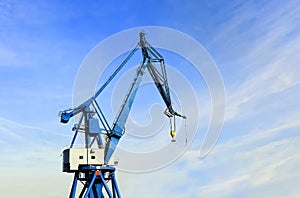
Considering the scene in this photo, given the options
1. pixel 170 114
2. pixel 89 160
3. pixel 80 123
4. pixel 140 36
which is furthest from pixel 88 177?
pixel 140 36

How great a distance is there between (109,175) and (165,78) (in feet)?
46.4

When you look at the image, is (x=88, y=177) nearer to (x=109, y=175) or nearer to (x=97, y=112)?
(x=109, y=175)

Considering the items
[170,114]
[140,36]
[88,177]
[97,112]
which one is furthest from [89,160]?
[140,36]

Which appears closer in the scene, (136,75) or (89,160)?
(89,160)

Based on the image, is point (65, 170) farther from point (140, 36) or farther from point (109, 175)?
point (140, 36)

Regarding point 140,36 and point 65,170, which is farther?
point 140,36

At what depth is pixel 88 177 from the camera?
50.7 meters

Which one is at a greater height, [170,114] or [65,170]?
[170,114]

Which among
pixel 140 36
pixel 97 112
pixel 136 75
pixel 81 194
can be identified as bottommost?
pixel 81 194

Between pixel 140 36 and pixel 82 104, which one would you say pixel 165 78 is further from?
pixel 82 104

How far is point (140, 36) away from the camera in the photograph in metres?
53.5

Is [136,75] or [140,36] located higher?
[140,36]

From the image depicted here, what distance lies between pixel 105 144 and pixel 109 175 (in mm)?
4020


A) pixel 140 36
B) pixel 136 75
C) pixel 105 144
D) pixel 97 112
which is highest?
pixel 140 36
